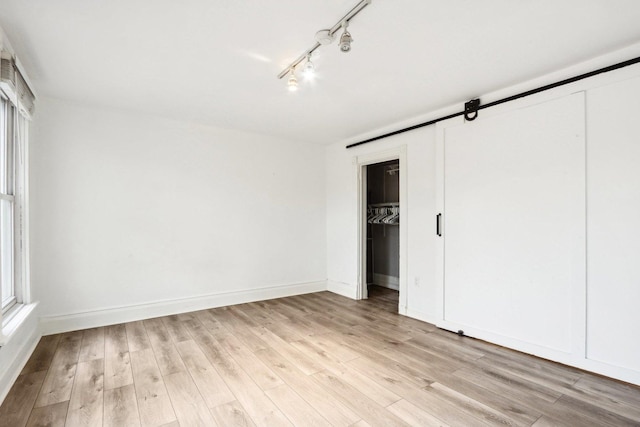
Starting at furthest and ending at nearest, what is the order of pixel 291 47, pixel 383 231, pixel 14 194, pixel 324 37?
pixel 383 231 < pixel 14 194 < pixel 291 47 < pixel 324 37

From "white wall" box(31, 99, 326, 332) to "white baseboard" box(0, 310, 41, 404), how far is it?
35 cm

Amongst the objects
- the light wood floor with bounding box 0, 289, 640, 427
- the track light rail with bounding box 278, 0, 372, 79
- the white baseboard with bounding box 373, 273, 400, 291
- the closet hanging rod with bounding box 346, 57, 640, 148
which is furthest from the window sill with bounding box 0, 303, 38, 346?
the white baseboard with bounding box 373, 273, 400, 291

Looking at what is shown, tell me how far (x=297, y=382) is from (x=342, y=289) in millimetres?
2689

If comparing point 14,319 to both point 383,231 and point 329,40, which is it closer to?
point 329,40

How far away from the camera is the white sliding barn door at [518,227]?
2500 mm

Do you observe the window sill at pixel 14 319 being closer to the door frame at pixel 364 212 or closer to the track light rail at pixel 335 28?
the track light rail at pixel 335 28

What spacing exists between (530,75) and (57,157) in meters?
4.69

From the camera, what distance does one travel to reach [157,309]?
3.76 metres

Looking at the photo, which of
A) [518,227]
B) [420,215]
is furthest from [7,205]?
[518,227]

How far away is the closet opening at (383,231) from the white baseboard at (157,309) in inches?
53.0

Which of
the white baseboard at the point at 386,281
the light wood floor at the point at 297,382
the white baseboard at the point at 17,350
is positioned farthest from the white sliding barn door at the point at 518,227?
the white baseboard at the point at 17,350

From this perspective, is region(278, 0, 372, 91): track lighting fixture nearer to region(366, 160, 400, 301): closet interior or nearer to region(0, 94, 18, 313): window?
region(0, 94, 18, 313): window

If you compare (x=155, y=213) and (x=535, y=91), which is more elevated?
(x=535, y=91)

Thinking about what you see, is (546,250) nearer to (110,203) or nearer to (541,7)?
(541,7)
